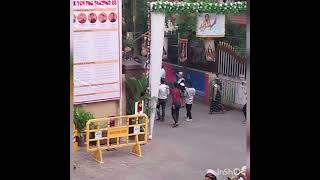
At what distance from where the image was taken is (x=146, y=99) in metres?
6.37

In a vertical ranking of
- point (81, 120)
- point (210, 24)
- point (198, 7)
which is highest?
point (198, 7)

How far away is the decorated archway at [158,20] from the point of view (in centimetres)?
611

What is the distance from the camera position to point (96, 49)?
570 cm

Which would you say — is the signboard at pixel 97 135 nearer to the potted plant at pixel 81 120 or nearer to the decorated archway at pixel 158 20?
the potted plant at pixel 81 120

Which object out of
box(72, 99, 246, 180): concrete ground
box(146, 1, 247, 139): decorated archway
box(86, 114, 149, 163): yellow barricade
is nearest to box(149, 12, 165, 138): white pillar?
box(146, 1, 247, 139): decorated archway

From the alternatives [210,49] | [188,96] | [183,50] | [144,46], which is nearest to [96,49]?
[144,46]

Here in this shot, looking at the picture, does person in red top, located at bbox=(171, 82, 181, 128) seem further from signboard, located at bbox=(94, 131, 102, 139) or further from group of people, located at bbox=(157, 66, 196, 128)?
signboard, located at bbox=(94, 131, 102, 139)

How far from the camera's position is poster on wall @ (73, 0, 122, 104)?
18.2 feet

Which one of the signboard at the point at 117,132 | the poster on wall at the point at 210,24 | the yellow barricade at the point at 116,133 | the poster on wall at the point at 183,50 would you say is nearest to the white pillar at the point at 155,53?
the yellow barricade at the point at 116,133

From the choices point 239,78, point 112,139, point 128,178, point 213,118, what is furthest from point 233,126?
point 128,178

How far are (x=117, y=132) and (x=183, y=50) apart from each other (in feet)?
11.2

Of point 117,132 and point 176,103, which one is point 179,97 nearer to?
point 176,103

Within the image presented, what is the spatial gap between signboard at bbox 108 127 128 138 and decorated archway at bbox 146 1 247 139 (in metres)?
0.75

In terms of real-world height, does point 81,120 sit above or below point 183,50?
below
